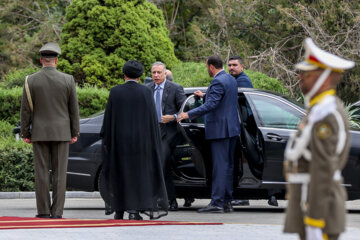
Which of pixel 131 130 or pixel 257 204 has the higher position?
pixel 131 130

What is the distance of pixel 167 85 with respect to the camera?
11.0m

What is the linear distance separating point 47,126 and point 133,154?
3.29ft

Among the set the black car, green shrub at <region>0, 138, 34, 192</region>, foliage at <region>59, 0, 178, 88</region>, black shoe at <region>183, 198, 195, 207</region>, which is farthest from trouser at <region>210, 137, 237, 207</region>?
foliage at <region>59, 0, 178, 88</region>

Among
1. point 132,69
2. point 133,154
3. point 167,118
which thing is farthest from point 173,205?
point 132,69

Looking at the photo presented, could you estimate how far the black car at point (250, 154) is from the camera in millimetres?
10484

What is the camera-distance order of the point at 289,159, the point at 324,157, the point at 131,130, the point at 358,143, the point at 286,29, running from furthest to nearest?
1. the point at 286,29
2. the point at 358,143
3. the point at 131,130
4. the point at 289,159
5. the point at 324,157

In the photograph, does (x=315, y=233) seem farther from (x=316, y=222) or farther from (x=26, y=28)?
(x=26, y=28)

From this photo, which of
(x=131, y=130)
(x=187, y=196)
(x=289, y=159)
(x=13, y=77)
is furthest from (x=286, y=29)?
(x=289, y=159)

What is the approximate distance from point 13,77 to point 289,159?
16.1 meters

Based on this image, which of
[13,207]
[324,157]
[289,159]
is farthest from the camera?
[13,207]

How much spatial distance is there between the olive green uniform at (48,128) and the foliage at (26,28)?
19.2 m

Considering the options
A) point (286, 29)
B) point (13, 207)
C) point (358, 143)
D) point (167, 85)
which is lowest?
point (13, 207)

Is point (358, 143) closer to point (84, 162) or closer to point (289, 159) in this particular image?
point (84, 162)

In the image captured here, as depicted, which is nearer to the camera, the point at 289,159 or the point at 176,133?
the point at 289,159
